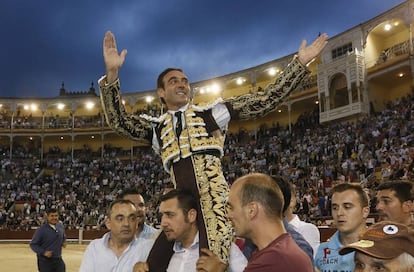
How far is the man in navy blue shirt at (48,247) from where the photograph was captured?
7656 millimetres

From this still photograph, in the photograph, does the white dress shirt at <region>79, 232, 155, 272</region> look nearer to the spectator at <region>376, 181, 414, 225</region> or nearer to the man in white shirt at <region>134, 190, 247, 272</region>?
the man in white shirt at <region>134, 190, 247, 272</region>

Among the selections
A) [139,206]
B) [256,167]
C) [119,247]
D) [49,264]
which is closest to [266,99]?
[119,247]

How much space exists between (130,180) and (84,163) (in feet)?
25.3

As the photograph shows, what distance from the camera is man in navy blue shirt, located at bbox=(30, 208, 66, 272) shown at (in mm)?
7656

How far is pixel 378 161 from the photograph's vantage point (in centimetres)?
A: 1717

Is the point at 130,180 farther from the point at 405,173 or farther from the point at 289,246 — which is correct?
the point at 289,246

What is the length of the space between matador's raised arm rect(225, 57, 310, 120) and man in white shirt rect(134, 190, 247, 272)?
24.7 inches

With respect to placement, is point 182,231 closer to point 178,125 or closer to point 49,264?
point 178,125

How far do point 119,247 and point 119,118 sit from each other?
1.03 meters

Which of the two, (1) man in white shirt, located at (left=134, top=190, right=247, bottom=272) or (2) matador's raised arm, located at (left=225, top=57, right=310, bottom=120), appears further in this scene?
(2) matador's raised arm, located at (left=225, top=57, right=310, bottom=120)

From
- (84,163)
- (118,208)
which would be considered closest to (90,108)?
(84,163)

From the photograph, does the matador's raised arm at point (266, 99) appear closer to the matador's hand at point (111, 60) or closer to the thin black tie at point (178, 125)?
the thin black tie at point (178, 125)

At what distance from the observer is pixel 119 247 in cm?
344

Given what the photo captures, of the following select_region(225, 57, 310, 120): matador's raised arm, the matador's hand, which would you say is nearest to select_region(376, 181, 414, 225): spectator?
select_region(225, 57, 310, 120): matador's raised arm
